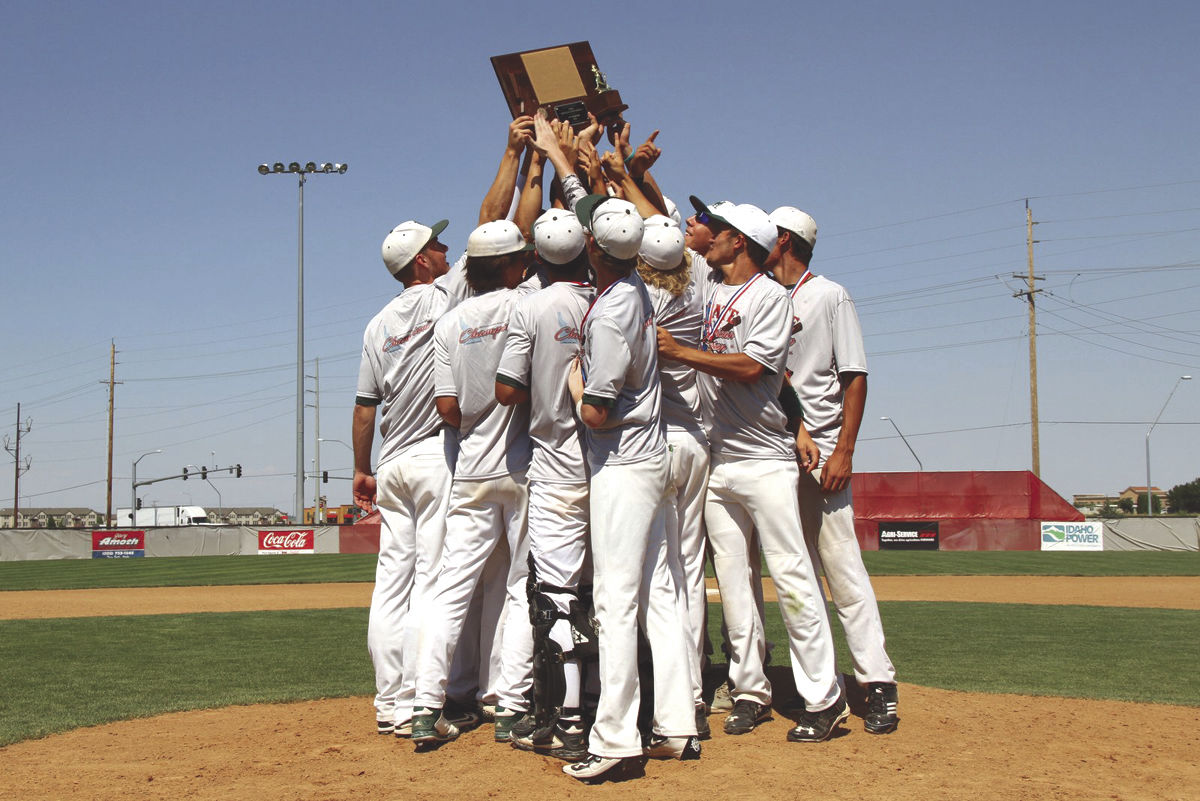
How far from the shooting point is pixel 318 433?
73.9m

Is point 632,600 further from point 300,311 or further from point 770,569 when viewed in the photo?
point 300,311

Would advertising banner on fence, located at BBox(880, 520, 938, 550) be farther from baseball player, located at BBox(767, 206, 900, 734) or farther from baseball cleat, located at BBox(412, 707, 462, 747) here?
baseball cleat, located at BBox(412, 707, 462, 747)

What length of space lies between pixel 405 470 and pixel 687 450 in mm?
1587

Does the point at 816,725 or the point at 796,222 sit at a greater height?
the point at 796,222

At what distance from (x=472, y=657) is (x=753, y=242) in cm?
285

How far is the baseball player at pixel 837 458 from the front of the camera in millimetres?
5277

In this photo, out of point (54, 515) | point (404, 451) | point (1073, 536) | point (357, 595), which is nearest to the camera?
point (404, 451)

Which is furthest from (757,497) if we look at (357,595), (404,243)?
(357,595)

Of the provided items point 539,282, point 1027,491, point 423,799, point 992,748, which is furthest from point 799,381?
point 1027,491

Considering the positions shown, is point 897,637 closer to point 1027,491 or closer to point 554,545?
point 554,545

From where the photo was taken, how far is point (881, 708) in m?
5.21

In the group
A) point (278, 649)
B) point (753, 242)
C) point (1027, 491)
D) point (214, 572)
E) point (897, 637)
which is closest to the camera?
point (753, 242)

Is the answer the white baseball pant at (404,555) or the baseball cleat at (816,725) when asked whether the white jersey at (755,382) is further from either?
the white baseball pant at (404,555)

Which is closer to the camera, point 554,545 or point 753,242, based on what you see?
point 554,545
